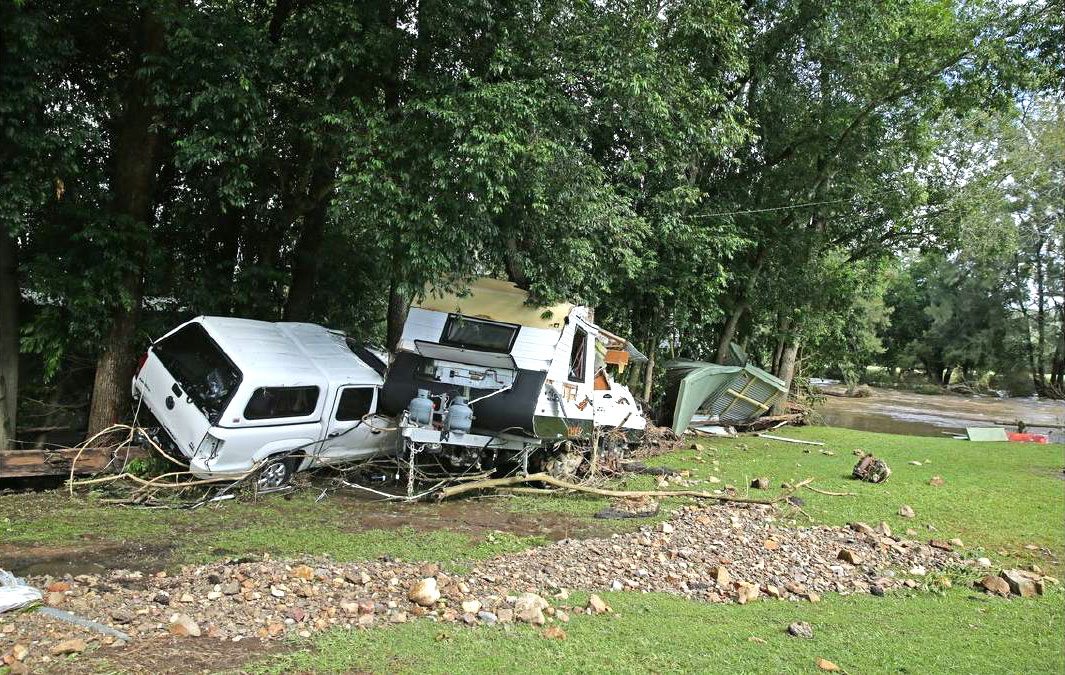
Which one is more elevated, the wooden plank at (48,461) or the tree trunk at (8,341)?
the tree trunk at (8,341)

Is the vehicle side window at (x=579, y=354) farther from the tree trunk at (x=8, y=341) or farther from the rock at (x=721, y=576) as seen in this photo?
the tree trunk at (x=8, y=341)

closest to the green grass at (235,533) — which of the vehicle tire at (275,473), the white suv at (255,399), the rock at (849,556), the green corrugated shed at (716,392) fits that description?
the vehicle tire at (275,473)

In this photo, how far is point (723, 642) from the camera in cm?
Result: 516

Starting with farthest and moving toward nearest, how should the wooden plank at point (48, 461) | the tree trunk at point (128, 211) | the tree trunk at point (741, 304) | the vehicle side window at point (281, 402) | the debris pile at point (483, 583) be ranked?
the tree trunk at point (741, 304), the tree trunk at point (128, 211), the wooden plank at point (48, 461), the vehicle side window at point (281, 402), the debris pile at point (483, 583)

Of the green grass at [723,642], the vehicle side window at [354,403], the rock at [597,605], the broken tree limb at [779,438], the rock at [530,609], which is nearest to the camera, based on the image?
the green grass at [723,642]

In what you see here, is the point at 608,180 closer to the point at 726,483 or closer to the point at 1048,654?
the point at 726,483

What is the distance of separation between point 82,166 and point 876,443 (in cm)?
1575

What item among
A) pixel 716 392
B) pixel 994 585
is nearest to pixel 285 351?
pixel 994 585

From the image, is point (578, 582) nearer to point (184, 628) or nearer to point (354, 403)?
point (184, 628)

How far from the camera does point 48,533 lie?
7137mm

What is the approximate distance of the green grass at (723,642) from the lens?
4.63m

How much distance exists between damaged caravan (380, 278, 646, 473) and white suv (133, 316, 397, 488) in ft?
2.21

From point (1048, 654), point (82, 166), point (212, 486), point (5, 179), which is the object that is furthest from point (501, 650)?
point (82, 166)

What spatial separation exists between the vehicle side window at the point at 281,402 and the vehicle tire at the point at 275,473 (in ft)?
1.97
